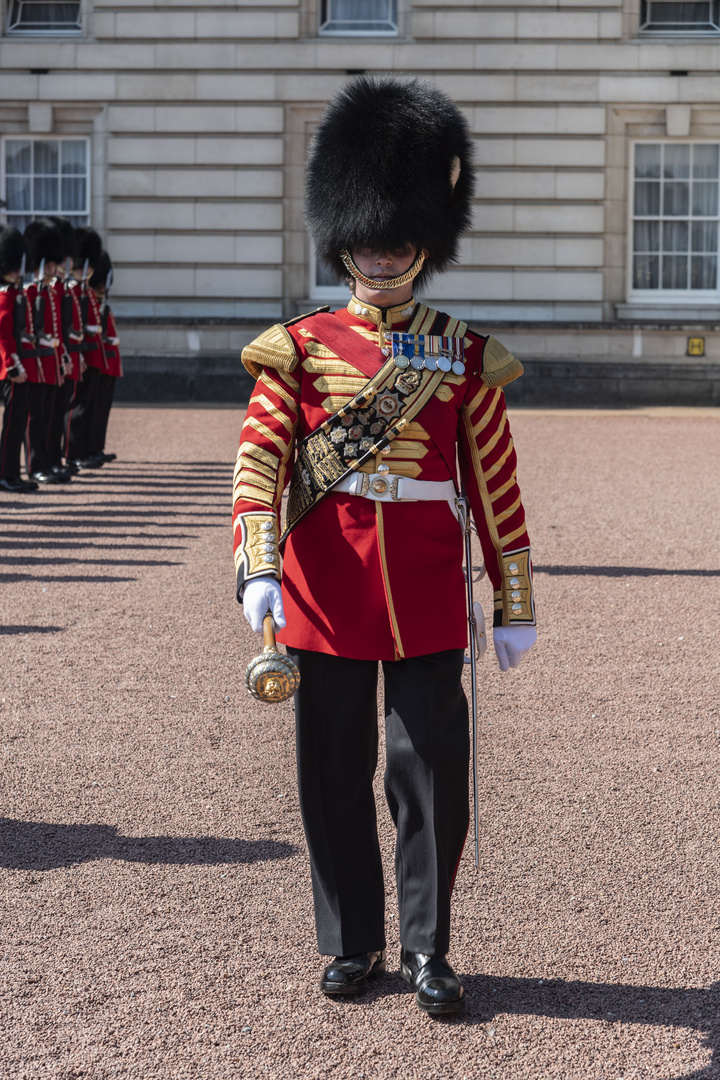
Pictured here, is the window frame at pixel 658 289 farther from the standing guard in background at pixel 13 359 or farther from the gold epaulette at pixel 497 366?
the gold epaulette at pixel 497 366

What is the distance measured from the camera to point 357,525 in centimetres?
258

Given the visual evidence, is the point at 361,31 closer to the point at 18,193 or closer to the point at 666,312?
the point at 18,193

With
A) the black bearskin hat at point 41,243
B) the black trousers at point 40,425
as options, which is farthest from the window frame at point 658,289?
the black trousers at point 40,425

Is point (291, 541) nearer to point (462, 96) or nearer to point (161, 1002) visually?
point (161, 1002)

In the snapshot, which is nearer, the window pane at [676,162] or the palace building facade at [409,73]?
the palace building facade at [409,73]

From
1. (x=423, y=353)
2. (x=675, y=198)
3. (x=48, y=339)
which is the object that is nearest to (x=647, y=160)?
(x=675, y=198)

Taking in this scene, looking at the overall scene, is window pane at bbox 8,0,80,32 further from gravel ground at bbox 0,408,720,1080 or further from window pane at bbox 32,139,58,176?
gravel ground at bbox 0,408,720,1080

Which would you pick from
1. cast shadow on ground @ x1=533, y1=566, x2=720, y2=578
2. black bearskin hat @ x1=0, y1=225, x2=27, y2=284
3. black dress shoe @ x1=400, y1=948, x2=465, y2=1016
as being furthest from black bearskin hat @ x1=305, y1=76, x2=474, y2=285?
black bearskin hat @ x1=0, y1=225, x2=27, y2=284

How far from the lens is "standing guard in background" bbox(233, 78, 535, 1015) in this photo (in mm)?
2562

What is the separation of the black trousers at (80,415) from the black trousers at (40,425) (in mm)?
666

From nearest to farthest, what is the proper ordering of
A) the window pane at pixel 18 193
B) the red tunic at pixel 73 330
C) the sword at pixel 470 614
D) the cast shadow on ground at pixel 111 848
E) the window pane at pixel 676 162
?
1. the sword at pixel 470 614
2. the cast shadow on ground at pixel 111 848
3. the red tunic at pixel 73 330
4. the window pane at pixel 676 162
5. the window pane at pixel 18 193

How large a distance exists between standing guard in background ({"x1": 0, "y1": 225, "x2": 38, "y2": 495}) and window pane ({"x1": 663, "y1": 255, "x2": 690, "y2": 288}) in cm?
999

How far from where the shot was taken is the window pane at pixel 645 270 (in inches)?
696

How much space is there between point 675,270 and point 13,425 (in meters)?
10.6
